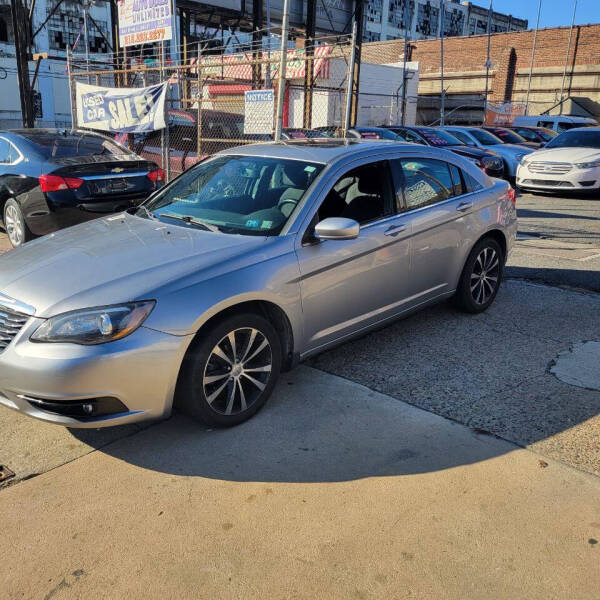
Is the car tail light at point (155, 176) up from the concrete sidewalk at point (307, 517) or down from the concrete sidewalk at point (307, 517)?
up

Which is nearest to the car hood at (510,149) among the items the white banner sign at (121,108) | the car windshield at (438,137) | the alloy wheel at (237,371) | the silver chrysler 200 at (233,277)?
the car windshield at (438,137)

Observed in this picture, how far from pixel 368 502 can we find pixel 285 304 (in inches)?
50.2

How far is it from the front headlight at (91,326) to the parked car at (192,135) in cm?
870

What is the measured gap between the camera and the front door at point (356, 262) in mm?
3859

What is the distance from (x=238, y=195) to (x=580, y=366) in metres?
2.76

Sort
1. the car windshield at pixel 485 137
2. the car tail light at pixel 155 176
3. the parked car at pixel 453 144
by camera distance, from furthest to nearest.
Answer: the car windshield at pixel 485 137 < the parked car at pixel 453 144 < the car tail light at pixel 155 176

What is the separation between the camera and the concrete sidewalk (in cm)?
243

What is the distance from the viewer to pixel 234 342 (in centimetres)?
346

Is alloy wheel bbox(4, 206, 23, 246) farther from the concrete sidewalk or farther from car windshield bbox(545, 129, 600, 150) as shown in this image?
car windshield bbox(545, 129, 600, 150)

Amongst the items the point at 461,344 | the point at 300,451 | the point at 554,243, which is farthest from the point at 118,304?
the point at 554,243

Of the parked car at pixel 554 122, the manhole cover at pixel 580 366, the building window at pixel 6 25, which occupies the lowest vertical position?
the manhole cover at pixel 580 366

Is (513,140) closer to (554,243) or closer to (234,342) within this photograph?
(554,243)

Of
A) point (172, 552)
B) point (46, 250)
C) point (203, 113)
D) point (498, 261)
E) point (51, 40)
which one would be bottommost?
point (172, 552)

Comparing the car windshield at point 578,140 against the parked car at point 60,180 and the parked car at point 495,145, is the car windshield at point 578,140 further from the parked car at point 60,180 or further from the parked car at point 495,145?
the parked car at point 60,180
